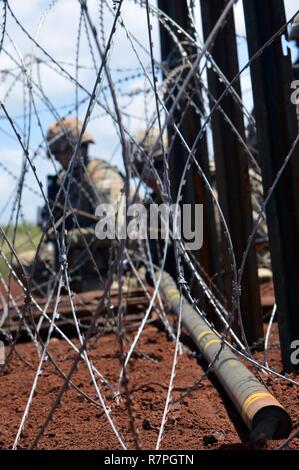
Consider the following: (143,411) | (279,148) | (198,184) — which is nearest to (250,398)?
(143,411)

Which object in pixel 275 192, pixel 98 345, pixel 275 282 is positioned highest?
pixel 275 192

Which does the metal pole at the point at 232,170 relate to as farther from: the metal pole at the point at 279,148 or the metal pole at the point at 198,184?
the metal pole at the point at 279,148

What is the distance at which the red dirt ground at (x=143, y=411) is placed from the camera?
239 cm

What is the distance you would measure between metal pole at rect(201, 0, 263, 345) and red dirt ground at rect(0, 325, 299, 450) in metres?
0.27

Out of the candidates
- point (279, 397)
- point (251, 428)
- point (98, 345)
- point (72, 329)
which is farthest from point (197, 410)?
point (72, 329)

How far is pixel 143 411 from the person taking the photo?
2832mm

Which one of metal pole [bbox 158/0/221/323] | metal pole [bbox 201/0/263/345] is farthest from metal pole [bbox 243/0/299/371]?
Answer: metal pole [bbox 158/0/221/323]

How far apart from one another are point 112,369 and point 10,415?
0.97 m

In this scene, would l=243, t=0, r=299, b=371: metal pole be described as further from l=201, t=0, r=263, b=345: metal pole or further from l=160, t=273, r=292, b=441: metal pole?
l=201, t=0, r=263, b=345: metal pole

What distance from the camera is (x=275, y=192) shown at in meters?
3.22

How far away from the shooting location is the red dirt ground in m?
2.39
